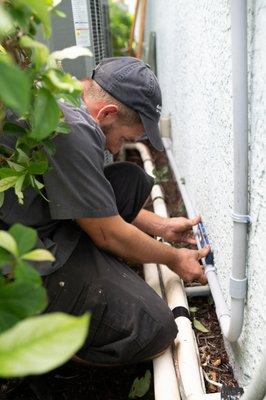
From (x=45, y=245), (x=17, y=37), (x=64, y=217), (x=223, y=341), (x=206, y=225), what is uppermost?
(x=17, y=37)

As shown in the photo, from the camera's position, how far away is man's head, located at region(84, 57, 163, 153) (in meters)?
1.34

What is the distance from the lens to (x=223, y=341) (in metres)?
1.43

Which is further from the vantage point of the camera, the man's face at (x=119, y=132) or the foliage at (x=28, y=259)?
the man's face at (x=119, y=132)

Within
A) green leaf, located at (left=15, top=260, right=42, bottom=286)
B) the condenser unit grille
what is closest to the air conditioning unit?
the condenser unit grille

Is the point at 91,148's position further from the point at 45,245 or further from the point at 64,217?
the point at 45,245

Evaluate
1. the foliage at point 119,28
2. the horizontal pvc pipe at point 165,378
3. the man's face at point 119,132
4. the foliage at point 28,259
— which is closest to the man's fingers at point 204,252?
the horizontal pvc pipe at point 165,378

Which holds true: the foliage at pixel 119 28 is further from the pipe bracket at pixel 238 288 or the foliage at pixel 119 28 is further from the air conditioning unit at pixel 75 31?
the pipe bracket at pixel 238 288

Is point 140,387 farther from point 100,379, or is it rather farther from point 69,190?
point 69,190

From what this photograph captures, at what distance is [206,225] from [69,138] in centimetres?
73

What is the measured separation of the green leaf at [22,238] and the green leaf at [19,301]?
0.05 metres

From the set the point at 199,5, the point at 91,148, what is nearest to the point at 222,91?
the point at 91,148

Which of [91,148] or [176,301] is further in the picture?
[176,301]

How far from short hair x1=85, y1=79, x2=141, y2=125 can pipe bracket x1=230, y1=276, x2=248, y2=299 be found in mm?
644

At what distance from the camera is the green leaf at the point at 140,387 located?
1293 mm
